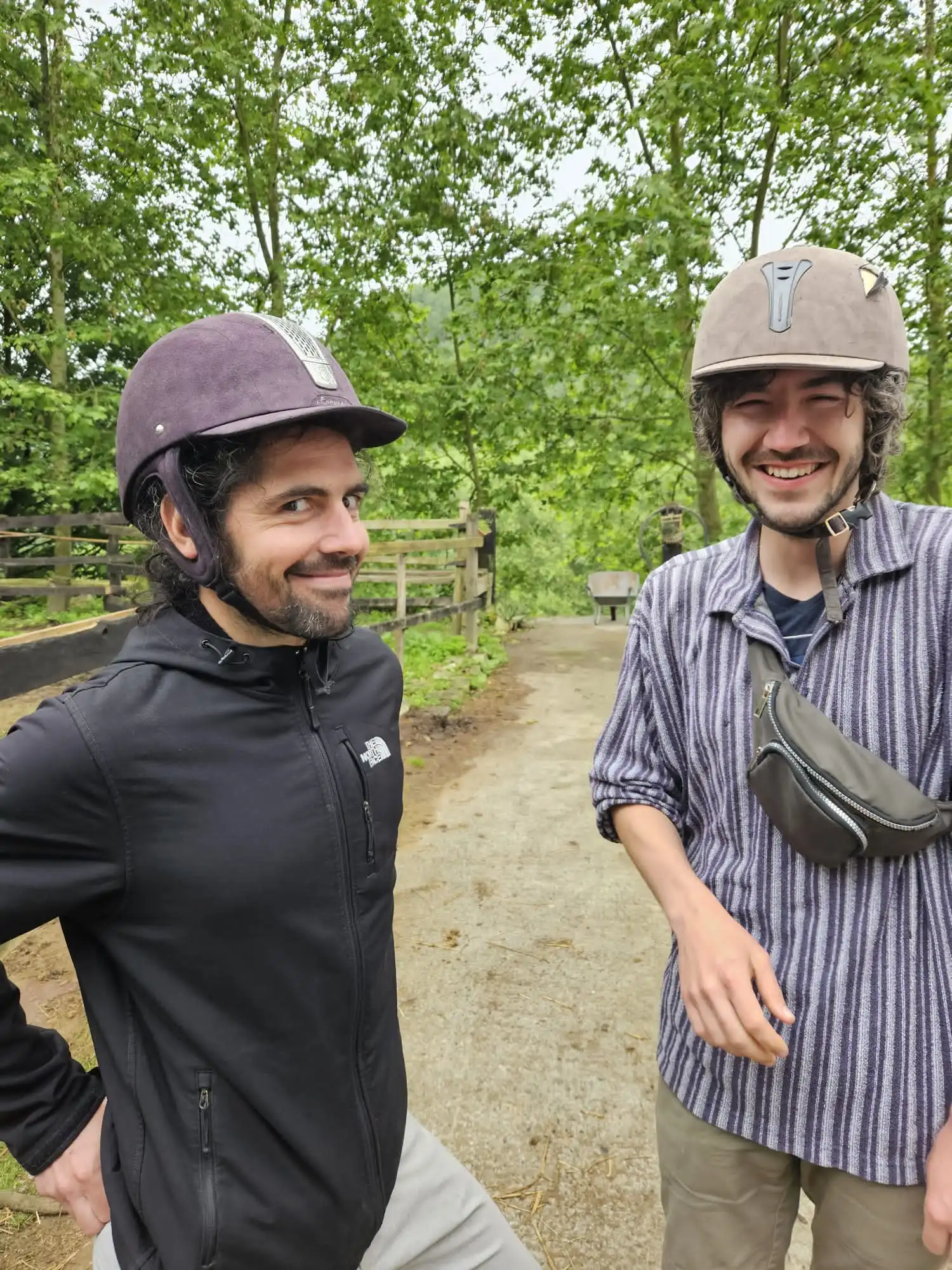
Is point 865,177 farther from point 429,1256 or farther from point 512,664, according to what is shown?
point 429,1256

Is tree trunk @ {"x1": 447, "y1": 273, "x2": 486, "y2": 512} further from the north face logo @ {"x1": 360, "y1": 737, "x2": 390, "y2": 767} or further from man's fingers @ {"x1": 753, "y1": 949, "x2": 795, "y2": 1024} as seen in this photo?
man's fingers @ {"x1": 753, "y1": 949, "x2": 795, "y2": 1024}

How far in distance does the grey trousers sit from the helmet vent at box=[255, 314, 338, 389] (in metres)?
1.35

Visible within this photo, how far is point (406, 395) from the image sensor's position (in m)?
9.98

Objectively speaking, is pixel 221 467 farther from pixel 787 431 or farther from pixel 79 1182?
pixel 79 1182

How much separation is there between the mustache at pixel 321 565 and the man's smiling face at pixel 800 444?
718mm

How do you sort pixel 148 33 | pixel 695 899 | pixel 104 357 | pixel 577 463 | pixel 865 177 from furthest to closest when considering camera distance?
pixel 104 357 < pixel 577 463 < pixel 148 33 < pixel 865 177 < pixel 695 899

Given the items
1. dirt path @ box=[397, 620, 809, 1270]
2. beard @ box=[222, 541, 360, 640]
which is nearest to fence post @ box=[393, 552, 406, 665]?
dirt path @ box=[397, 620, 809, 1270]

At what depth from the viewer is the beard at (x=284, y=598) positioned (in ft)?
4.04

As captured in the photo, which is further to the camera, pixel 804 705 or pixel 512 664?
pixel 512 664

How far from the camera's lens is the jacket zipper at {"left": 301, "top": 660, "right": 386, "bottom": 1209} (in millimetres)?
1215

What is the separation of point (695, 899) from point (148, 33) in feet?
38.5

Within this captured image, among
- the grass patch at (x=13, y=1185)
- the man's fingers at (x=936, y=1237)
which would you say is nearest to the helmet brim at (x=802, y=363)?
the man's fingers at (x=936, y=1237)

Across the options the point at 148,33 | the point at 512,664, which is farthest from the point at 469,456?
the point at 148,33

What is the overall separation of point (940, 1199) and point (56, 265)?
1359cm
